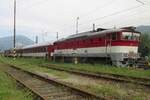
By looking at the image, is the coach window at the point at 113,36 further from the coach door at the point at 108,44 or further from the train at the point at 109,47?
the coach door at the point at 108,44

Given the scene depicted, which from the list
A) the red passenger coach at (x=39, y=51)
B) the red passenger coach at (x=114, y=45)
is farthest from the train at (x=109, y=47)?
the red passenger coach at (x=39, y=51)

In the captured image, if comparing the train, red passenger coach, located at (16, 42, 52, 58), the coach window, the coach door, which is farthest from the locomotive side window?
red passenger coach, located at (16, 42, 52, 58)

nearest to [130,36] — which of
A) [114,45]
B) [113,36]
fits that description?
[113,36]

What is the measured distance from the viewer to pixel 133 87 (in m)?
12.6

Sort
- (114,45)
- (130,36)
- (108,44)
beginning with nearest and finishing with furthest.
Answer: (114,45)
(130,36)
(108,44)

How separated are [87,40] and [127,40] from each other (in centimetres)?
553

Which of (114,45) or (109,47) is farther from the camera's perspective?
(109,47)

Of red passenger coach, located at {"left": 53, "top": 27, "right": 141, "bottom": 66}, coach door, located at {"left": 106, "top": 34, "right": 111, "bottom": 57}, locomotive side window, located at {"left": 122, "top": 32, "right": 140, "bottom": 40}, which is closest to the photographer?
red passenger coach, located at {"left": 53, "top": 27, "right": 141, "bottom": 66}

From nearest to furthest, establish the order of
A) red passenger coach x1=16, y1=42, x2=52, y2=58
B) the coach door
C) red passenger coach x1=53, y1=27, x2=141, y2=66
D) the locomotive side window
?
red passenger coach x1=53, y1=27, x2=141, y2=66 < the locomotive side window < the coach door < red passenger coach x1=16, y1=42, x2=52, y2=58

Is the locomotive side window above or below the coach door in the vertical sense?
above

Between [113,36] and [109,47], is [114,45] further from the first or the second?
[113,36]

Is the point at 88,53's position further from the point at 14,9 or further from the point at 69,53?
the point at 14,9

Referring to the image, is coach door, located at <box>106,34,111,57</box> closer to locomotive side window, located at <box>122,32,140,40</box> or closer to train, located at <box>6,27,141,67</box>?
train, located at <box>6,27,141,67</box>

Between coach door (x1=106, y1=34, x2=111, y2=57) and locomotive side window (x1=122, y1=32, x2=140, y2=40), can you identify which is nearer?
locomotive side window (x1=122, y1=32, x2=140, y2=40)
